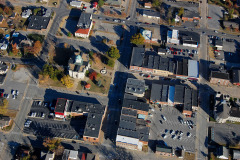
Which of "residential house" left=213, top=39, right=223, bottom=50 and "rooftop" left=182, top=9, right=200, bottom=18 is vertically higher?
"rooftop" left=182, top=9, right=200, bottom=18

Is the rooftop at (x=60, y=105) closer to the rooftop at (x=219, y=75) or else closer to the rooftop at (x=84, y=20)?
the rooftop at (x=84, y=20)

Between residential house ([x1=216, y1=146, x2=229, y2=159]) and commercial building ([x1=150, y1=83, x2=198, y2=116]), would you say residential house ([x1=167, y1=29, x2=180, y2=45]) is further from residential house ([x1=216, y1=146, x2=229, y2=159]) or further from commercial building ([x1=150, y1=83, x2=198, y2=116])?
residential house ([x1=216, y1=146, x2=229, y2=159])

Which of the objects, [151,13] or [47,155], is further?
[151,13]

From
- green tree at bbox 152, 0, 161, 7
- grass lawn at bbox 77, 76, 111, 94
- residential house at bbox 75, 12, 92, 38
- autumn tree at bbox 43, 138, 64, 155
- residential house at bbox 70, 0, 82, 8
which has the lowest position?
autumn tree at bbox 43, 138, 64, 155

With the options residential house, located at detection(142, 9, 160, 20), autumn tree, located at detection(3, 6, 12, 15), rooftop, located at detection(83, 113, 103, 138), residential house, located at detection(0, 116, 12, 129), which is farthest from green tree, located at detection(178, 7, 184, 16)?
residential house, located at detection(0, 116, 12, 129)

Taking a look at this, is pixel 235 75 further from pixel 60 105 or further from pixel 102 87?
pixel 60 105

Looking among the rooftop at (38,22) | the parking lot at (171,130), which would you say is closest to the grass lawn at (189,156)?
the parking lot at (171,130)

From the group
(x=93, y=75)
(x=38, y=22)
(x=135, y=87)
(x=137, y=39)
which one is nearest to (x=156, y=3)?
(x=137, y=39)
